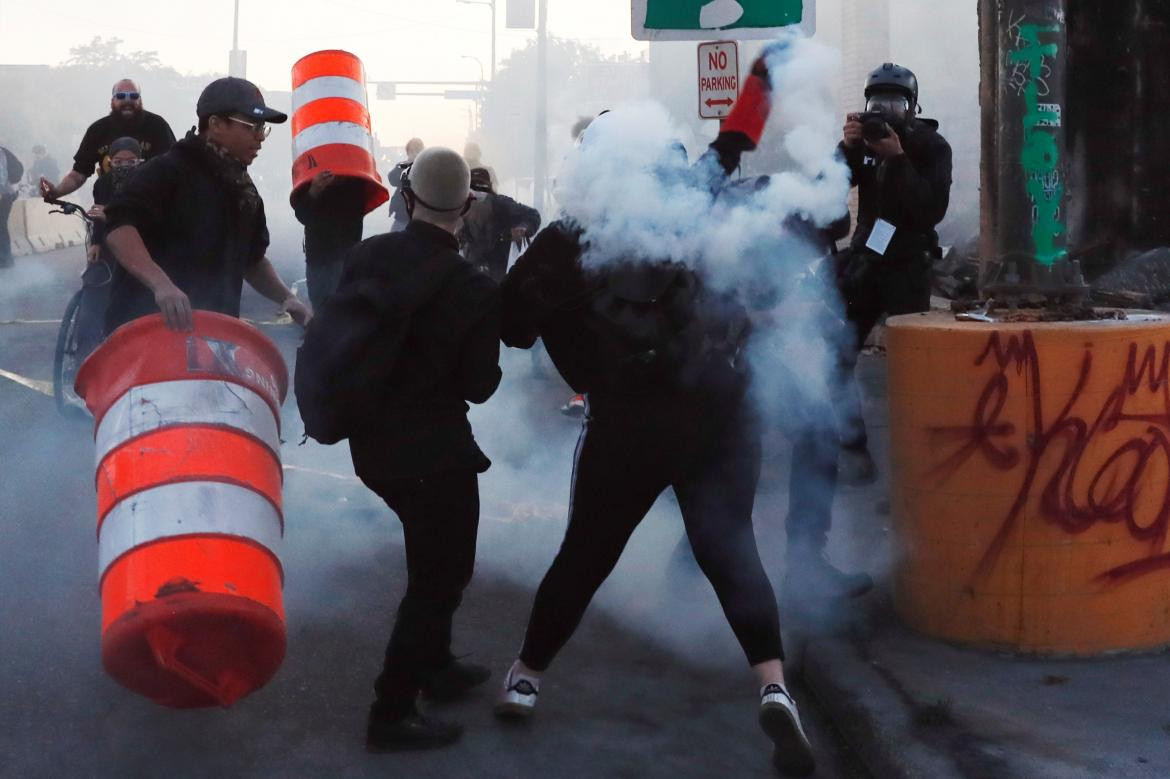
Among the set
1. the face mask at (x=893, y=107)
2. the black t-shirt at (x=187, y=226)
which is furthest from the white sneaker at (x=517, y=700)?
the face mask at (x=893, y=107)

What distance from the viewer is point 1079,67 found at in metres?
9.10

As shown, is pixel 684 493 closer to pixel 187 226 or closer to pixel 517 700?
pixel 517 700

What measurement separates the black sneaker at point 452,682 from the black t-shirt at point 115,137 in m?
5.18

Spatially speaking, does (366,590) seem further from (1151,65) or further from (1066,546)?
(1151,65)

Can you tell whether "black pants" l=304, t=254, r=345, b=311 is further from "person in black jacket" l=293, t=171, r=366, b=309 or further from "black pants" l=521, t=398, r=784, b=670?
"black pants" l=521, t=398, r=784, b=670

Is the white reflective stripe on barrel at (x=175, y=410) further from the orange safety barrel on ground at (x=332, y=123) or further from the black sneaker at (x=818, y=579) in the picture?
the orange safety barrel on ground at (x=332, y=123)

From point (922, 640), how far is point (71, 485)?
4.49 m

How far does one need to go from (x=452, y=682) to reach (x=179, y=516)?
1.10 m

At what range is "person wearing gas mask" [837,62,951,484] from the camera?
17.1 ft

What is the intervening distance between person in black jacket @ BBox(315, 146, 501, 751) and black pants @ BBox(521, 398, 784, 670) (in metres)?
0.31

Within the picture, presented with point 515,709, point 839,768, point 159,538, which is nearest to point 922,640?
point 839,768

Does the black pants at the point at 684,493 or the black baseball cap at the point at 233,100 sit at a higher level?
the black baseball cap at the point at 233,100

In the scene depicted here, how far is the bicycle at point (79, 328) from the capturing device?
8359 millimetres

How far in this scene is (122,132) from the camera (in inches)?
346
